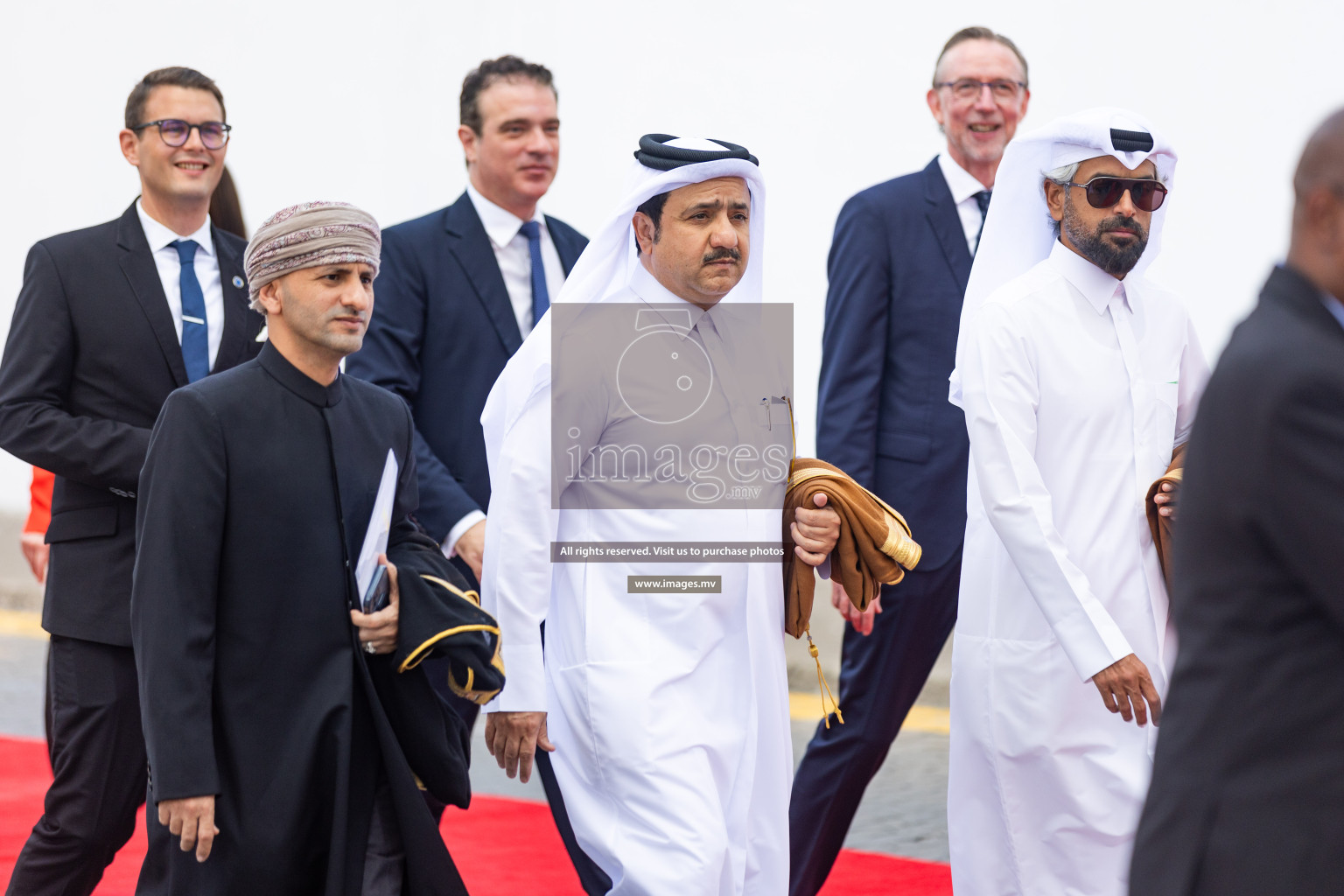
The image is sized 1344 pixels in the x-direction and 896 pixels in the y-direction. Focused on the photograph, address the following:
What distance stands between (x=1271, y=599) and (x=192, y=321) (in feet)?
9.93

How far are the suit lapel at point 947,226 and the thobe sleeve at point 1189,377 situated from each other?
0.91m

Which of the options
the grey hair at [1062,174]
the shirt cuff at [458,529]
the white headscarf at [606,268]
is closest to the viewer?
the white headscarf at [606,268]

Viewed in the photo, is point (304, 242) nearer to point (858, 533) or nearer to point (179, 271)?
point (179, 271)

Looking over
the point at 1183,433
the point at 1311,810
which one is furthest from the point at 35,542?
the point at 1311,810

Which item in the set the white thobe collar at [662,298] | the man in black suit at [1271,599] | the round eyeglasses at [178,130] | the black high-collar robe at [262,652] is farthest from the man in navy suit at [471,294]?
the man in black suit at [1271,599]

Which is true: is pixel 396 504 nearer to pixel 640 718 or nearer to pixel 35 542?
pixel 640 718

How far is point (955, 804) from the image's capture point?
156 inches

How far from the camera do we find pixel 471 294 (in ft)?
15.3

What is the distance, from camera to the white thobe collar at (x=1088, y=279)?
3.90 metres

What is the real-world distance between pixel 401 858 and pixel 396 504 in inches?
29.7

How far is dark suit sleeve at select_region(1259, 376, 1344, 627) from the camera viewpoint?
1.86m

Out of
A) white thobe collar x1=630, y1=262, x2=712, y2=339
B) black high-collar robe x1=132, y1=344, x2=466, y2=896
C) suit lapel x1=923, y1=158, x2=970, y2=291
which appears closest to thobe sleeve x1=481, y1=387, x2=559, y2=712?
black high-collar robe x1=132, y1=344, x2=466, y2=896

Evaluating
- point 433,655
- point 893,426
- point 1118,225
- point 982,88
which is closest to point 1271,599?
point 433,655

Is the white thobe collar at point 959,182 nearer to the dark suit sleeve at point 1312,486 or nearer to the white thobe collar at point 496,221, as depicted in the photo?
the white thobe collar at point 496,221
